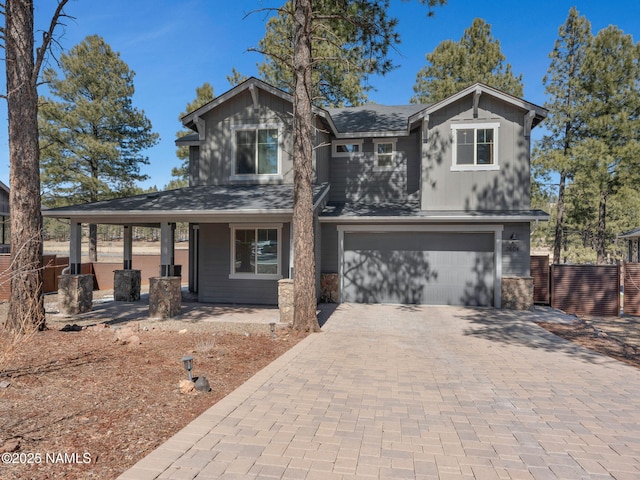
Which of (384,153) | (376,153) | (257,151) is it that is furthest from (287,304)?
(384,153)

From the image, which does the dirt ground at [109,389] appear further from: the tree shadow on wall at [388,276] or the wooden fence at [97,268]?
the wooden fence at [97,268]

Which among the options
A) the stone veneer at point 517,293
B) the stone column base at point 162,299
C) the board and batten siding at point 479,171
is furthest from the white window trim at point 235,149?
the stone veneer at point 517,293

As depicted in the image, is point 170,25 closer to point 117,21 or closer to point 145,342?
point 117,21

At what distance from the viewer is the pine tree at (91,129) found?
68.6 ft

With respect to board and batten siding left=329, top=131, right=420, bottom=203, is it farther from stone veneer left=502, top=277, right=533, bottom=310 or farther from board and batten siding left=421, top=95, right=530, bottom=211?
stone veneer left=502, top=277, right=533, bottom=310

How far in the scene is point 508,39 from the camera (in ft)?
71.1

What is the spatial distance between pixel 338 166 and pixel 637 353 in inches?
387

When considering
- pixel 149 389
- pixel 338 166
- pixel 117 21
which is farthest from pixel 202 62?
pixel 149 389

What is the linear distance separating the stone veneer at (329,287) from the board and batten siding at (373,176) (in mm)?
3075

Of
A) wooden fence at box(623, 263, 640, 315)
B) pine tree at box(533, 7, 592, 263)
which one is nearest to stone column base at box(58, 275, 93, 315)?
wooden fence at box(623, 263, 640, 315)

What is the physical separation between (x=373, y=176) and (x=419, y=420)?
34.6 feet

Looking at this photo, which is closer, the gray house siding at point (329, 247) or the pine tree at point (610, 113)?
the gray house siding at point (329, 247)

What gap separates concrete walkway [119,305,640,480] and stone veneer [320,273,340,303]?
5284 mm

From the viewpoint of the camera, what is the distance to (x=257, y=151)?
12.2m
